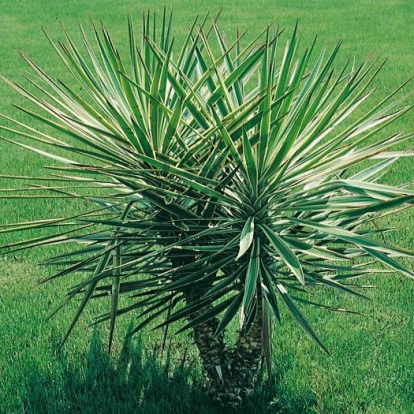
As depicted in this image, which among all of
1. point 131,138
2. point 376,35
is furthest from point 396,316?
point 376,35

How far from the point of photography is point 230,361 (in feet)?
10.8

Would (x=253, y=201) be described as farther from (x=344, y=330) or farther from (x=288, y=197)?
(x=344, y=330)

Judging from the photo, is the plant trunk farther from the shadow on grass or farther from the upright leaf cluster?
the upright leaf cluster

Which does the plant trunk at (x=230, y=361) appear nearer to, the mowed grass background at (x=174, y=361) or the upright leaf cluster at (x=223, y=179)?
the mowed grass background at (x=174, y=361)

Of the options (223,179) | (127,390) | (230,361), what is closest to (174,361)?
(127,390)

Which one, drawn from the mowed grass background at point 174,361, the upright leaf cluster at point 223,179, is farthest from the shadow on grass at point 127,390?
the upright leaf cluster at point 223,179

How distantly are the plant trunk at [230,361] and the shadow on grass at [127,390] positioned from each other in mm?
76

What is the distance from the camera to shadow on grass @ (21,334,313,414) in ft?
11.1

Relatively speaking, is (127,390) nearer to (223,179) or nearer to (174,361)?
(174,361)

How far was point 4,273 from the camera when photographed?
193 inches

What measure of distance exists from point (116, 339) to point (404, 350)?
1.44 m

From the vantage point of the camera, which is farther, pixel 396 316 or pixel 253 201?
pixel 396 316

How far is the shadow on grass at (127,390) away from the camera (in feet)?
11.1

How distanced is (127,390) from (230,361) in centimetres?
54
